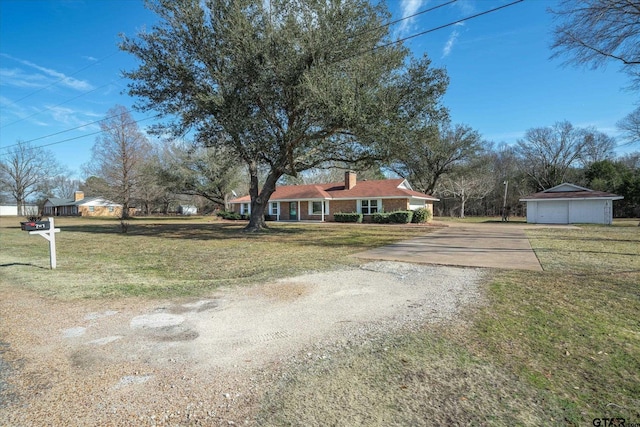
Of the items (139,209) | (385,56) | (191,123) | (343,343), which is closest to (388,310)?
(343,343)

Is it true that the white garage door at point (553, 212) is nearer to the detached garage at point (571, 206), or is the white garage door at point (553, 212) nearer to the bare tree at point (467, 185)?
the detached garage at point (571, 206)

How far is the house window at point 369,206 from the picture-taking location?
91.8 ft

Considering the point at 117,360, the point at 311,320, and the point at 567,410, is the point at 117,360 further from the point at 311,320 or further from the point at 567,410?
the point at 567,410

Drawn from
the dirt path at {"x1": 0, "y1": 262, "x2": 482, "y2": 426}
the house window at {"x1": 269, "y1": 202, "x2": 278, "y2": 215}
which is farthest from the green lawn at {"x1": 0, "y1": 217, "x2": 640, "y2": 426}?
the house window at {"x1": 269, "y1": 202, "x2": 278, "y2": 215}

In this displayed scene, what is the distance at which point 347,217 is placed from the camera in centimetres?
2803

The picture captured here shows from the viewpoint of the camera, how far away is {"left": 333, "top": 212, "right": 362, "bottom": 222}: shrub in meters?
27.6

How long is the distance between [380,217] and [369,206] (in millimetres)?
2117

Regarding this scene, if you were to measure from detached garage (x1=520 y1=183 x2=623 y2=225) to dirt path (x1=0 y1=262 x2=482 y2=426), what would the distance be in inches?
1058

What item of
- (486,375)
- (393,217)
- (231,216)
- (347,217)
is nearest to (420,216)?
(393,217)

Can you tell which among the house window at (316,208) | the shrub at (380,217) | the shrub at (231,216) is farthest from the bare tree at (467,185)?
the shrub at (231,216)

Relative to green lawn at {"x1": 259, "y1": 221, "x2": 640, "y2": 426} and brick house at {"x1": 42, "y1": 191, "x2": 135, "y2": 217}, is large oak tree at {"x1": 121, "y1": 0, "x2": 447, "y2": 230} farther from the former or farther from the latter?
brick house at {"x1": 42, "y1": 191, "x2": 135, "y2": 217}

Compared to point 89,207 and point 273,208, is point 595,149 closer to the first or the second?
point 273,208

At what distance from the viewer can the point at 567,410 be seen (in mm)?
2246

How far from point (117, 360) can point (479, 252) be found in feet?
31.1
